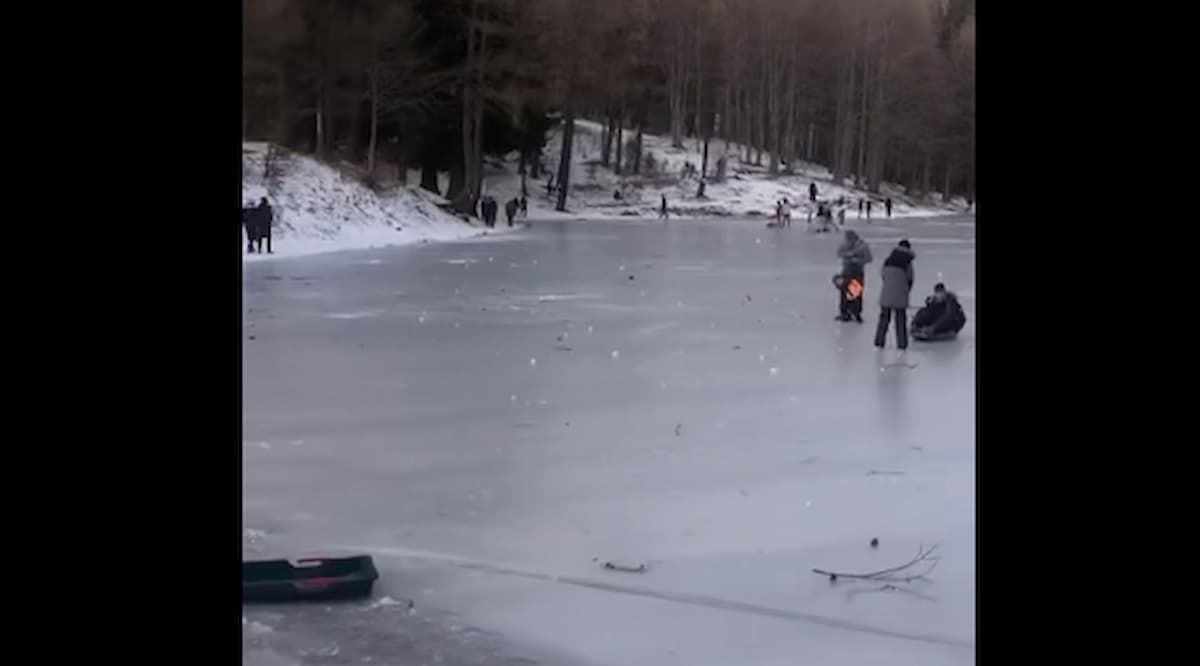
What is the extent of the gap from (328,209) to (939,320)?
11018 millimetres

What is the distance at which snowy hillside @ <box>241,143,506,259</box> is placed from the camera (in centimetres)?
1561

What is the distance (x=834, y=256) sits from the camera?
14.9 metres

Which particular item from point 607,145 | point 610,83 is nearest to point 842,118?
point 607,145

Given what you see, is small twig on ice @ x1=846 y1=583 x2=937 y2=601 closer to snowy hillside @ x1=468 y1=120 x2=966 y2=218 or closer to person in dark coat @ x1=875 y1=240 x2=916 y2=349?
person in dark coat @ x1=875 y1=240 x2=916 y2=349

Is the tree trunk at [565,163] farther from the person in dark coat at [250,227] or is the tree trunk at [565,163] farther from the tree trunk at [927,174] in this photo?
the person in dark coat at [250,227]

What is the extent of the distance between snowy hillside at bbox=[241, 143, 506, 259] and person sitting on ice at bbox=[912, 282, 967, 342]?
27.8 feet

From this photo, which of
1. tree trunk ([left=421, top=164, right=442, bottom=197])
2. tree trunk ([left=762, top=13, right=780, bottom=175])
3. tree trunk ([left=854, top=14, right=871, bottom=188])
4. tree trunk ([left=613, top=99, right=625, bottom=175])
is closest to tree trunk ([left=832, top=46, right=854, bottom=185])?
tree trunk ([left=854, top=14, right=871, bottom=188])

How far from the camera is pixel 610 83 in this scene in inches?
894

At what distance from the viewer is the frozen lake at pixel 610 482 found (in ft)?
8.70
